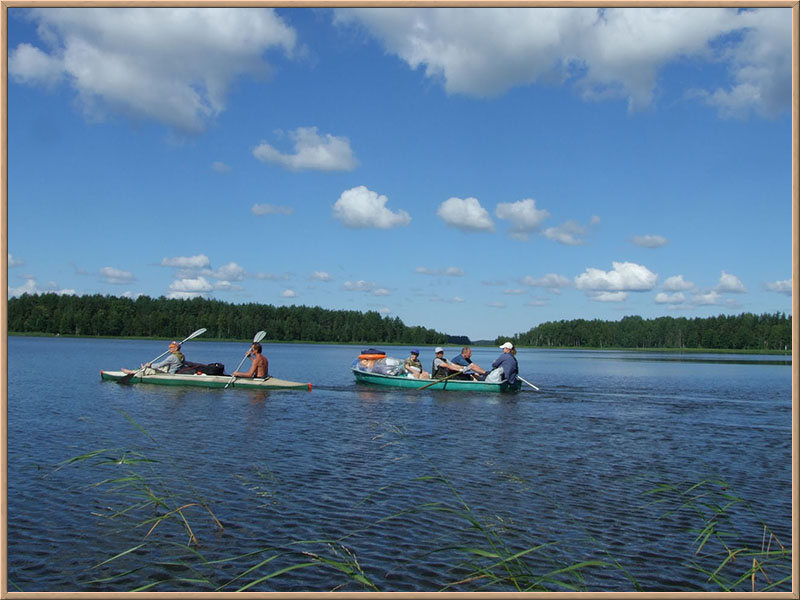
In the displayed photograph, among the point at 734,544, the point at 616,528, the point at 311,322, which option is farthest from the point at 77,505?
the point at 311,322

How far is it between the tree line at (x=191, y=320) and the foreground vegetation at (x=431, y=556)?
143 meters

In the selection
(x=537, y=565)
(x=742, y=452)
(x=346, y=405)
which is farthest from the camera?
(x=346, y=405)

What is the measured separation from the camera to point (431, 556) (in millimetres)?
7762

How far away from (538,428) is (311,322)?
163 m

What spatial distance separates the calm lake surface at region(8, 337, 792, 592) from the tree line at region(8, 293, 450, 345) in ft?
444

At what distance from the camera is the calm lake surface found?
7.27 meters

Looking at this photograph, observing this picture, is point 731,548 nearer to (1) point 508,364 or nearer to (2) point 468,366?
(1) point 508,364

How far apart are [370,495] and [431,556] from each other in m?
1.73

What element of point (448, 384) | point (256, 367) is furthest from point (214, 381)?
point (448, 384)

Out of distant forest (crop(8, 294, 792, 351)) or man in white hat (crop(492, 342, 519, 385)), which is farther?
distant forest (crop(8, 294, 792, 351))

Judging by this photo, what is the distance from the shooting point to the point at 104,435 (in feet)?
49.9

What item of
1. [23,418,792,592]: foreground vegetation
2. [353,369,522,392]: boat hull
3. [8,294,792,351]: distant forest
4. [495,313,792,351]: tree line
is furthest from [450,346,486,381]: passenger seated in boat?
[495,313,792,351]: tree line

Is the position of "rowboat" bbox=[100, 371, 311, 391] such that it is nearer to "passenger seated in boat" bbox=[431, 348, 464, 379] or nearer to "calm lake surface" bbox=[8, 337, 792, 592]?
"calm lake surface" bbox=[8, 337, 792, 592]

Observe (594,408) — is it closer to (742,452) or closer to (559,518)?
(742,452)
